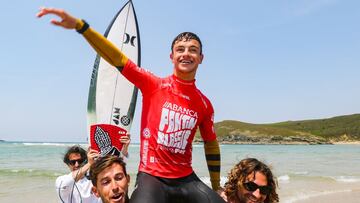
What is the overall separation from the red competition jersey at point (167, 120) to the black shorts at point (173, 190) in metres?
0.05

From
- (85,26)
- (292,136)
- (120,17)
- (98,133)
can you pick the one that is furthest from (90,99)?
(292,136)

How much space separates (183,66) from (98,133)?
1.96 m

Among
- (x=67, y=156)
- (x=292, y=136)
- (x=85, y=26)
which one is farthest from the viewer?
(x=292, y=136)

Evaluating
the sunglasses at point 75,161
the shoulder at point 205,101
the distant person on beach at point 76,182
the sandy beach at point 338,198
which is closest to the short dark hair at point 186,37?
the shoulder at point 205,101

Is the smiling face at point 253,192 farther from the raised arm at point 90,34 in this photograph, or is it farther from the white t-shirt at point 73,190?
the white t-shirt at point 73,190

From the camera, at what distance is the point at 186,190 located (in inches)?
117

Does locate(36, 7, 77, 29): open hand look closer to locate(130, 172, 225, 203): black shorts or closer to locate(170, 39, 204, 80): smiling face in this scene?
locate(170, 39, 204, 80): smiling face

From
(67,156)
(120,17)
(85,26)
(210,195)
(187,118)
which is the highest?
(120,17)

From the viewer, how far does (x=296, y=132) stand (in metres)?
104

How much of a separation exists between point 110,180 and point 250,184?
1081 millimetres

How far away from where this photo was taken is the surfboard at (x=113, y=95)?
475cm

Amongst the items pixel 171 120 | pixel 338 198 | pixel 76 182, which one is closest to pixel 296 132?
pixel 338 198

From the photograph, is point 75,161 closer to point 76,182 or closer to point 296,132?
point 76,182

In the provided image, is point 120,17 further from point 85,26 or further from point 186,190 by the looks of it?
point 186,190
